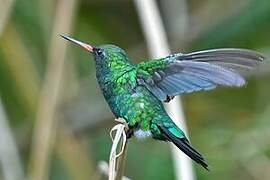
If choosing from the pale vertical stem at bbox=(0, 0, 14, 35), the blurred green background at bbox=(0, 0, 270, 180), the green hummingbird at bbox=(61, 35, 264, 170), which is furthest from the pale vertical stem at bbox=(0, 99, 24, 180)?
the green hummingbird at bbox=(61, 35, 264, 170)

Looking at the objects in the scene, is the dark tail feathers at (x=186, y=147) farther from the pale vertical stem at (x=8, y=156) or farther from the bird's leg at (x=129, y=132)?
the pale vertical stem at (x=8, y=156)

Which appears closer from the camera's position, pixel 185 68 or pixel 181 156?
pixel 185 68

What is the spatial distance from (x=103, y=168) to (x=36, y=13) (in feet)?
4.03

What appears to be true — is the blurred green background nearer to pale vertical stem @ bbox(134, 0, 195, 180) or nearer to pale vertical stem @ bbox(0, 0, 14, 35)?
pale vertical stem @ bbox(0, 0, 14, 35)

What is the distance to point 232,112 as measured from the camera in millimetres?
3299

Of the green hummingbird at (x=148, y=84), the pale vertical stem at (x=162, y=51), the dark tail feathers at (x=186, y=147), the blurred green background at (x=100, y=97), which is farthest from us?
the blurred green background at (x=100, y=97)

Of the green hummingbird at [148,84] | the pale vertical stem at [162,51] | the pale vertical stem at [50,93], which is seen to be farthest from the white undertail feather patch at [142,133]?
the pale vertical stem at [50,93]

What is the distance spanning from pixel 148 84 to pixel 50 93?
0.97 meters

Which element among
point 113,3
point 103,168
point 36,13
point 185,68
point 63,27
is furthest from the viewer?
point 113,3

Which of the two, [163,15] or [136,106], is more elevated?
[163,15]

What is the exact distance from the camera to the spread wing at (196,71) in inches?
64.1

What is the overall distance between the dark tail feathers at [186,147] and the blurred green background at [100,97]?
103 centimetres

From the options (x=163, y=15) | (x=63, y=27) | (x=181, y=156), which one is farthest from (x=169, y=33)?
(x=181, y=156)

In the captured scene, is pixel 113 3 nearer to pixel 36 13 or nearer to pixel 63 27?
pixel 36 13
